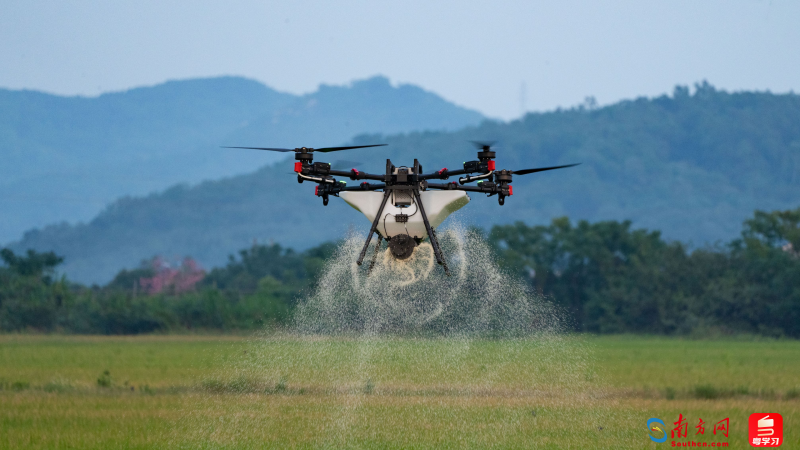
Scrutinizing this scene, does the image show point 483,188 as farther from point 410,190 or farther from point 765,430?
point 765,430

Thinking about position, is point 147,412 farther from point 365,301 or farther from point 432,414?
point 365,301

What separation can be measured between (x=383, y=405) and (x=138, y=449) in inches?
351

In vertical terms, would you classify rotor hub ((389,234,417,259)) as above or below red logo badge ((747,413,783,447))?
above

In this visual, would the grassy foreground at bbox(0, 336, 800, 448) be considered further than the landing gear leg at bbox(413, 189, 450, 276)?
Yes

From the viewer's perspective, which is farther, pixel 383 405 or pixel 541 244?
pixel 541 244

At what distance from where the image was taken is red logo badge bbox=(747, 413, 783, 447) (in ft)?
76.3

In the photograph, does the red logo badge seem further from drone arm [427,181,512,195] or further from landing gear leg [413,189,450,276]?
landing gear leg [413,189,450,276]

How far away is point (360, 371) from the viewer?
40.7m

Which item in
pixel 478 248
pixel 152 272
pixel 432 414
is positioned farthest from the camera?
pixel 152 272

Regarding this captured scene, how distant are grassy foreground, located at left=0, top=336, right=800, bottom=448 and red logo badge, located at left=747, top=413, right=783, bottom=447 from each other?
0.33m

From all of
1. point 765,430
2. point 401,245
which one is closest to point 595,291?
point 765,430

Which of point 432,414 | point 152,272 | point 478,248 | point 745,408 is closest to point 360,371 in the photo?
point 432,414

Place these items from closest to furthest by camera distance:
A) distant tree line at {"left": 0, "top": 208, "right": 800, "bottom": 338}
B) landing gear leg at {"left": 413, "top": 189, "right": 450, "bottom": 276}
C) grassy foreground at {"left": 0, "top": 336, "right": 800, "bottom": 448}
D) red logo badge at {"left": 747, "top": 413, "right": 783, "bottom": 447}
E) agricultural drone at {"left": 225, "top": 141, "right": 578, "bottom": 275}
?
landing gear leg at {"left": 413, "top": 189, "right": 450, "bottom": 276} < agricultural drone at {"left": 225, "top": 141, "right": 578, "bottom": 275} < red logo badge at {"left": 747, "top": 413, "right": 783, "bottom": 447} < grassy foreground at {"left": 0, "top": 336, "right": 800, "bottom": 448} < distant tree line at {"left": 0, "top": 208, "right": 800, "bottom": 338}

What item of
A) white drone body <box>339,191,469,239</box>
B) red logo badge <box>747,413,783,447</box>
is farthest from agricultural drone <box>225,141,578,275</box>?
red logo badge <box>747,413,783,447</box>
